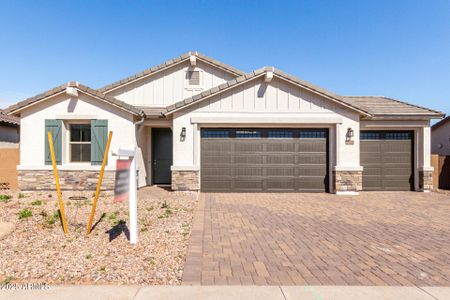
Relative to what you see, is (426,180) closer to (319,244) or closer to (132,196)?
(319,244)

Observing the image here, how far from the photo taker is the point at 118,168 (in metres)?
4.40

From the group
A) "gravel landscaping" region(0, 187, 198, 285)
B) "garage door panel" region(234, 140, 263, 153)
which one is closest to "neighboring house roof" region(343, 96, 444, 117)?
"garage door panel" region(234, 140, 263, 153)

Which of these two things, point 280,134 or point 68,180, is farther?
point 280,134

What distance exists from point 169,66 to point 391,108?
11098 millimetres

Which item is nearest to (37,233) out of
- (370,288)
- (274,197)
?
(370,288)

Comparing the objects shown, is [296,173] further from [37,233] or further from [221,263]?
[37,233]

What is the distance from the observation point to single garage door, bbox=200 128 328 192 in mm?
10703

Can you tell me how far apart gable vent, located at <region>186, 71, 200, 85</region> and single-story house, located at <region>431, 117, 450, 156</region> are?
14.7 metres

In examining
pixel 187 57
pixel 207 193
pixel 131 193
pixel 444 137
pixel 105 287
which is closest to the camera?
pixel 105 287

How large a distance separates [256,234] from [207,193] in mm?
5277

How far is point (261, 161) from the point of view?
1070 cm

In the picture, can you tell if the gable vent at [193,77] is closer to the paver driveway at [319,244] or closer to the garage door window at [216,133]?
the garage door window at [216,133]

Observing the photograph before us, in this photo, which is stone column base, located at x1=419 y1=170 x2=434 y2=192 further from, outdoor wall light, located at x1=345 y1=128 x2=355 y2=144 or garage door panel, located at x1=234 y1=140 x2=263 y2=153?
garage door panel, located at x1=234 y1=140 x2=263 y2=153

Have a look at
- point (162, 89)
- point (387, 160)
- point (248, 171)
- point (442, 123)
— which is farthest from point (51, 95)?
point (442, 123)
